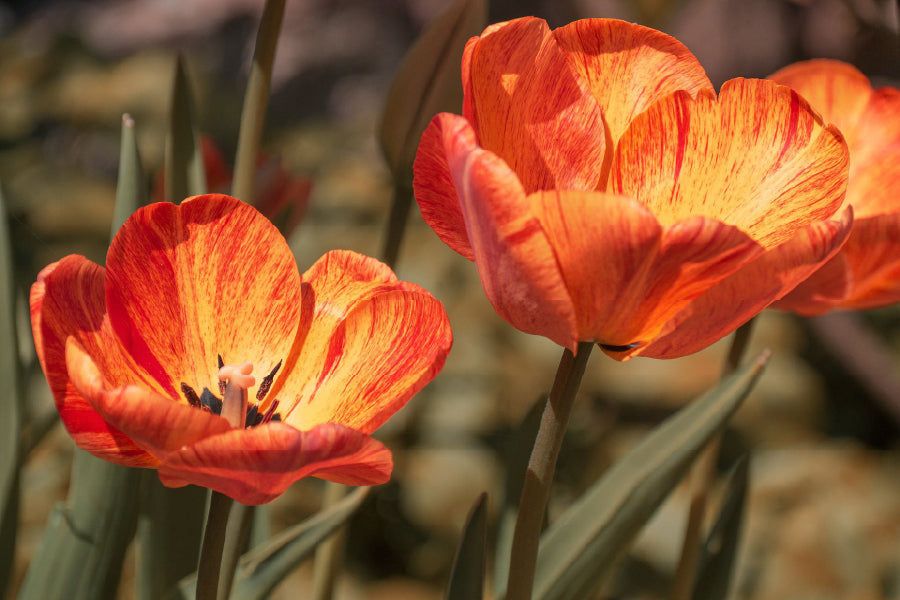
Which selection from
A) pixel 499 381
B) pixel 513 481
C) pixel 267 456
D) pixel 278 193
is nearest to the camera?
pixel 267 456

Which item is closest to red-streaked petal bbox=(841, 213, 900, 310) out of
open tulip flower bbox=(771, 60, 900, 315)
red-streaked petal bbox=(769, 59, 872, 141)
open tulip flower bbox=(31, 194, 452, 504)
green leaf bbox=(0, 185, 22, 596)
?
open tulip flower bbox=(771, 60, 900, 315)

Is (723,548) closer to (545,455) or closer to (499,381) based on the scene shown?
(545,455)

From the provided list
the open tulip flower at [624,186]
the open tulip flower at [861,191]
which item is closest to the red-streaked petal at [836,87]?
the open tulip flower at [861,191]

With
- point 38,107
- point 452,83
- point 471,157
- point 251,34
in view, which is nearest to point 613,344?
point 471,157

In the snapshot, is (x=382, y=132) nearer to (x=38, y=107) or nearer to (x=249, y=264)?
(x=249, y=264)

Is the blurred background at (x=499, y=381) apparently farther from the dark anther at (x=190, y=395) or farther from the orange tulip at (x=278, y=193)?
the dark anther at (x=190, y=395)

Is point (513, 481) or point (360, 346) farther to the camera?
point (513, 481)

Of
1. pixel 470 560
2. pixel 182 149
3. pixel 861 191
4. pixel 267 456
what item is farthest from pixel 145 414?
pixel 861 191
